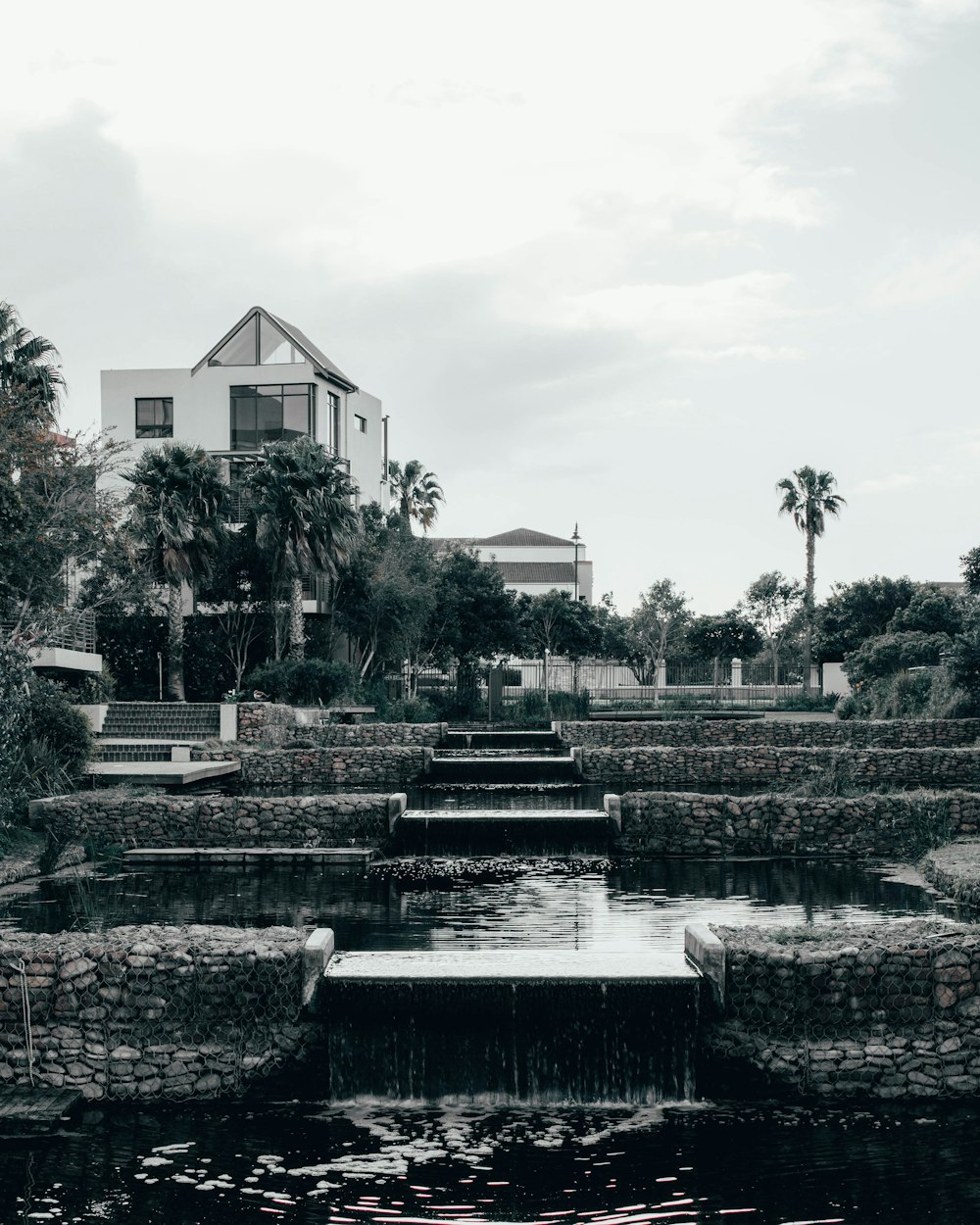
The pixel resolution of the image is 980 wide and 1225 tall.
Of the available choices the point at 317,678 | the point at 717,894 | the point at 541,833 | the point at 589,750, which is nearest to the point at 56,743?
the point at 541,833

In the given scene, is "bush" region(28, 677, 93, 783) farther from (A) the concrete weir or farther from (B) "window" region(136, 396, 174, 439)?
(B) "window" region(136, 396, 174, 439)

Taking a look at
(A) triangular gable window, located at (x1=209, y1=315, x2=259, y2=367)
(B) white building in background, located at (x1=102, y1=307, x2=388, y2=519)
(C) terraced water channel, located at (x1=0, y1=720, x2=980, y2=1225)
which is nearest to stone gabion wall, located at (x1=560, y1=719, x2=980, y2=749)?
(B) white building in background, located at (x1=102, y1=307, x2=388, y2=519)

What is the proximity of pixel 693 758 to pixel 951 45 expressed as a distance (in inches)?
513

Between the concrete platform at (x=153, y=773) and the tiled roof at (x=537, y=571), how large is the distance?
196 feet

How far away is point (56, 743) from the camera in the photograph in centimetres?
1969

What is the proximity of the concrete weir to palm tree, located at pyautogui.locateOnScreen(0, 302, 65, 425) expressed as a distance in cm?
2653

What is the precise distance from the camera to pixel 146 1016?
8227 millimetres

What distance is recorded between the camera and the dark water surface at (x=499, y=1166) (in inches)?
247

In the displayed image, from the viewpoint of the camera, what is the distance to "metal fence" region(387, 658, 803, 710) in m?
42.8

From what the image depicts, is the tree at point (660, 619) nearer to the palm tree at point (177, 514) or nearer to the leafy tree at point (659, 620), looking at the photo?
the leafy tree at point (659, 620)

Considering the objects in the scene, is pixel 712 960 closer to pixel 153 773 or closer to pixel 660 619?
pixel 153 773

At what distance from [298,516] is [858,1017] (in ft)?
97.3

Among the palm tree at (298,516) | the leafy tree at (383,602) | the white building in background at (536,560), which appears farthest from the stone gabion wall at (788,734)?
the white building in background at (536,560)

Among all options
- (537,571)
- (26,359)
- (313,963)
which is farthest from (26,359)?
(537,571)
